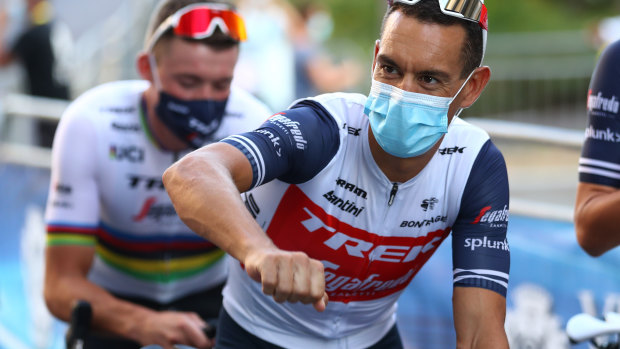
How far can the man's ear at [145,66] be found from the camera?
165 inches

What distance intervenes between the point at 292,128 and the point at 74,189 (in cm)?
171

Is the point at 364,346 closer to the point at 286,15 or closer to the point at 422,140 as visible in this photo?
the point at 422,140

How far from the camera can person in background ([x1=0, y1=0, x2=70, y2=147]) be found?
8609 millimetres

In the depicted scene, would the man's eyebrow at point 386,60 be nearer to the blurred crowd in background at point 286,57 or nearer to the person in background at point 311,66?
the blurred crowd in background at point 286,57

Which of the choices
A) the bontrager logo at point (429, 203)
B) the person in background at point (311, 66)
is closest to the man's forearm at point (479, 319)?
the bontrager logo at point (429, 203)

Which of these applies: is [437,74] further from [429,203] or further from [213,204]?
[213,204]

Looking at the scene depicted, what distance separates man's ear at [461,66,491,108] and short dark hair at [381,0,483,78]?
4cm

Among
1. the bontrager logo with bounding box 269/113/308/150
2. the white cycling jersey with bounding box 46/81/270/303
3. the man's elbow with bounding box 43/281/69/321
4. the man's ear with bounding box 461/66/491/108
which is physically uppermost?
the man's ear with bounding box 461/66/491/108

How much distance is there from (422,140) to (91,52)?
1098cm

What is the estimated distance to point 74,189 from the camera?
3902mm

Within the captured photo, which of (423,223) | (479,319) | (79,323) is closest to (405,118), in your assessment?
(423,223)

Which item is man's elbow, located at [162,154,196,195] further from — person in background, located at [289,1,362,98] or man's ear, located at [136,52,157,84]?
person in background, located at [289,1,362,98]

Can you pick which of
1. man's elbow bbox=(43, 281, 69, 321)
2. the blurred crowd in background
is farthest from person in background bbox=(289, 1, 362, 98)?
man's elbow bbox=(43, 281, 69, 321)

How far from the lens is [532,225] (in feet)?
15.5
